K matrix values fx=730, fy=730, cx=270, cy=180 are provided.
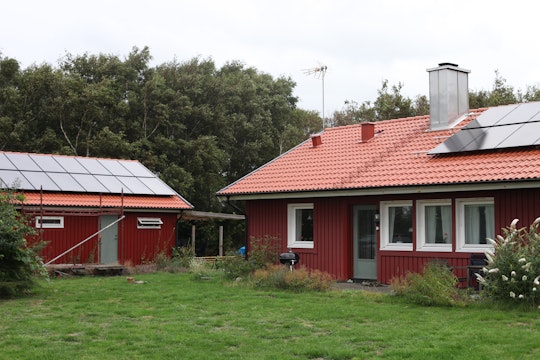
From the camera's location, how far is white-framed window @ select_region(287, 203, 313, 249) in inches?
782

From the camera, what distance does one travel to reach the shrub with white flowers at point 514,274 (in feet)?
39.3

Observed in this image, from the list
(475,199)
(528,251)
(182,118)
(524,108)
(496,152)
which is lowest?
(528,251)

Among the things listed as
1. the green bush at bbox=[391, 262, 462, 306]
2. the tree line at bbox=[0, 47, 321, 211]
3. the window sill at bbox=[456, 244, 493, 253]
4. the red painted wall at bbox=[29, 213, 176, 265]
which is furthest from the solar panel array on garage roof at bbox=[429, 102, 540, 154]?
the tree line at bbox=[0, 47, 321, 211]

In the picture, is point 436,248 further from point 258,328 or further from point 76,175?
point 76,175

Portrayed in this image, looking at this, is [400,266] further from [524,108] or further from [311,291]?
[524,108]

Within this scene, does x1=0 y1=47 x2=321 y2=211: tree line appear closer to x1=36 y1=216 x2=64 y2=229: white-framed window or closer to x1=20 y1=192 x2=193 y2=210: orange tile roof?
x1=20 y1=192 x2=193 y2=210: orange tile roof

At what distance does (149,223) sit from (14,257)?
463 inches

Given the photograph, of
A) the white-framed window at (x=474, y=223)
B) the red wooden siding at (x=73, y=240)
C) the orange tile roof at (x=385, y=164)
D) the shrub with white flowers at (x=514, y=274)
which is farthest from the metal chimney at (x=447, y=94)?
the red wooden siding at (x=73, y=240)

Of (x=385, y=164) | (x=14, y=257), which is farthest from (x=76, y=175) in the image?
(x=385, y=164)

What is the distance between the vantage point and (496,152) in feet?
54.9

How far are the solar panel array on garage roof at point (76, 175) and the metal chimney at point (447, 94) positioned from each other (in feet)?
38.1

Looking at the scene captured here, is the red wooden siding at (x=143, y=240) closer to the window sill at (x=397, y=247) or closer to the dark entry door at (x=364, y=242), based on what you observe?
the dark entry door at (x=364, y=242)

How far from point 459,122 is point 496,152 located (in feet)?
11.3

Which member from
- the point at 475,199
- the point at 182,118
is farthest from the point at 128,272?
the point at 182,118
